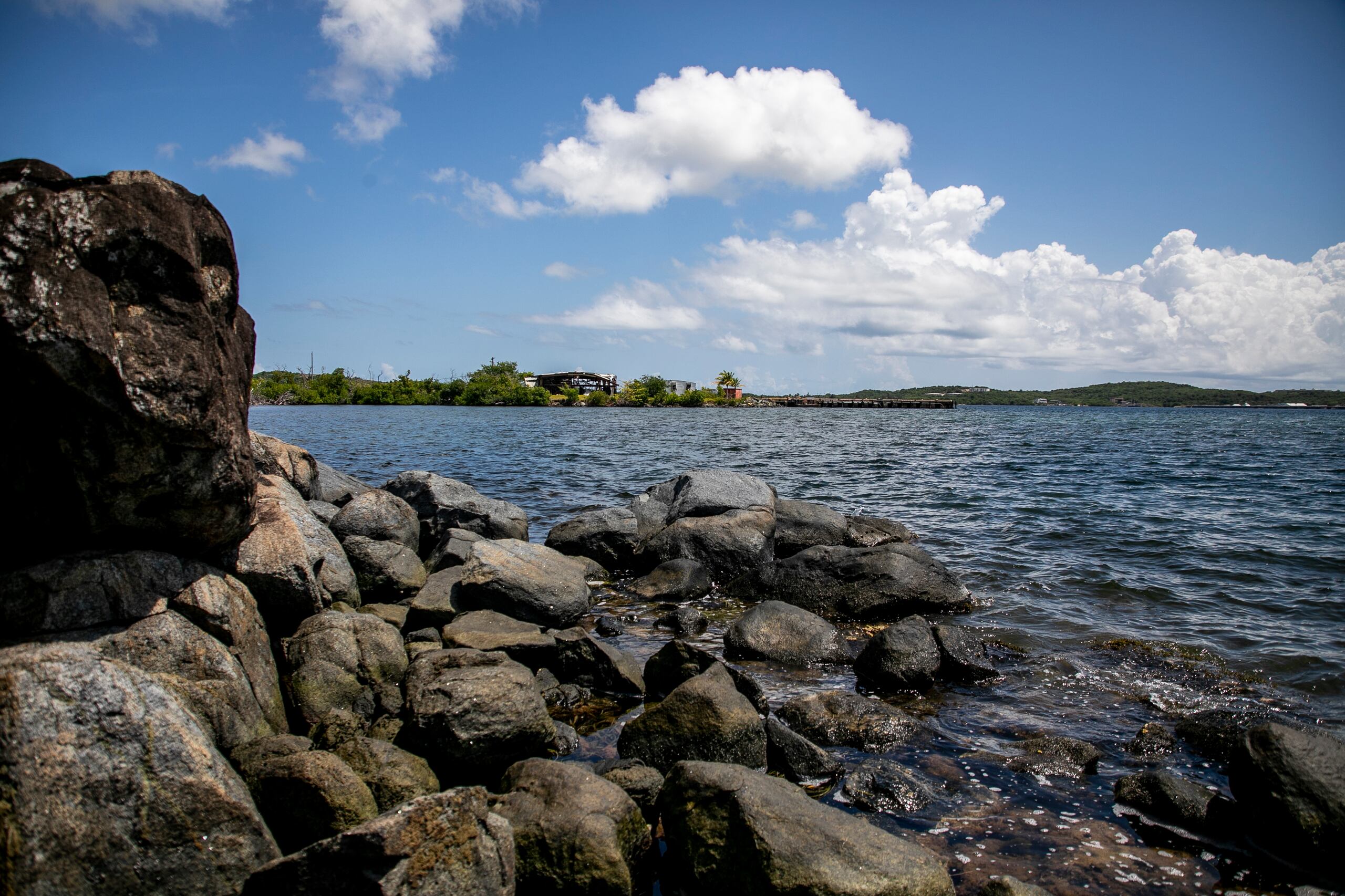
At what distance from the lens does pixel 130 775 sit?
3.81m

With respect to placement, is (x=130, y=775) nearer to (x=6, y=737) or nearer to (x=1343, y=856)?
(x=6, y=737)

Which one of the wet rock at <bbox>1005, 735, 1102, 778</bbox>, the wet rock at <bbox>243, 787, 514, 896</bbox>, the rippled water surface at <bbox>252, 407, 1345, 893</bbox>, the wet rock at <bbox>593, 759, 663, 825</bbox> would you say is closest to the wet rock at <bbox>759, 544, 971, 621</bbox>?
the rippled water surface at <bbox>252, 407, 1345, 893</bbox>

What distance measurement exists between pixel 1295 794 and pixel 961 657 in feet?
11.1

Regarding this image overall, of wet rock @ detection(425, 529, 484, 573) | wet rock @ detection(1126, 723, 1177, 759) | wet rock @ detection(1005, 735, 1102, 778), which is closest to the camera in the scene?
wet rock @ detection(1005, 735, 1102, 778)

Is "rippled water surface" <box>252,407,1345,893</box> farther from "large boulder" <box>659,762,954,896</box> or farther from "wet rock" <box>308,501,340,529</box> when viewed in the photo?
"wet rock" <box>308,501,340,529</box>

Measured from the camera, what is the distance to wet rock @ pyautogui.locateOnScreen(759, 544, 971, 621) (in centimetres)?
1065

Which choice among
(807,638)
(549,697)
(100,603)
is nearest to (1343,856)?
(807,638)

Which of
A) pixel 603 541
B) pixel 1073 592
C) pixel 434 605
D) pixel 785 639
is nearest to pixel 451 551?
pixel 434 605

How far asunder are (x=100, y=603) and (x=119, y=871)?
225 cm

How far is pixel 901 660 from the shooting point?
8109mm

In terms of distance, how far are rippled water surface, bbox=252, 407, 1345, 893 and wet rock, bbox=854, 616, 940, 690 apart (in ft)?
0.70

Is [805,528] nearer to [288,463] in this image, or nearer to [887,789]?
[887,789]

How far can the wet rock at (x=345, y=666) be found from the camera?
6.38 metres

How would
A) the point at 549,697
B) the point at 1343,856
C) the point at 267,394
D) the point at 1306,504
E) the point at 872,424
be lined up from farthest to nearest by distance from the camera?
the point at 267,394
the point at 872,424
the point at 1306,504
the point at 549,697
the point at 1343,856
